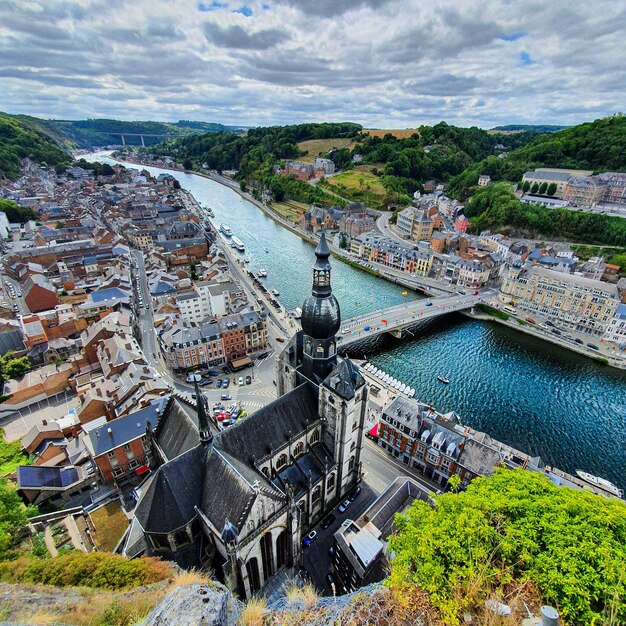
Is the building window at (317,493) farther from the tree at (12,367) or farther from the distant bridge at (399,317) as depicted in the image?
the tree at (12,367)

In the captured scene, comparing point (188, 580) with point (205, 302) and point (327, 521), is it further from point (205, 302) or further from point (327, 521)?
point (205, 302)

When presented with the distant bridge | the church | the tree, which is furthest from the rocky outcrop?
the tree

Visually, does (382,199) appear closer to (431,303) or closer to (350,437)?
(431,303)

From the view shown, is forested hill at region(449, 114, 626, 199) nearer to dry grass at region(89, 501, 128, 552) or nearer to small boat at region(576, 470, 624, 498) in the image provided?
small boat at region(576, 470, 624, 498)

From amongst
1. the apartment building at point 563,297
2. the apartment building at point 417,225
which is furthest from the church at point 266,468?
the apartment building at point 417,225

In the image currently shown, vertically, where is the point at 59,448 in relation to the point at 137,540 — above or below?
below

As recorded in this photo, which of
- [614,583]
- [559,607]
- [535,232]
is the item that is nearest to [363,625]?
[559,607]
